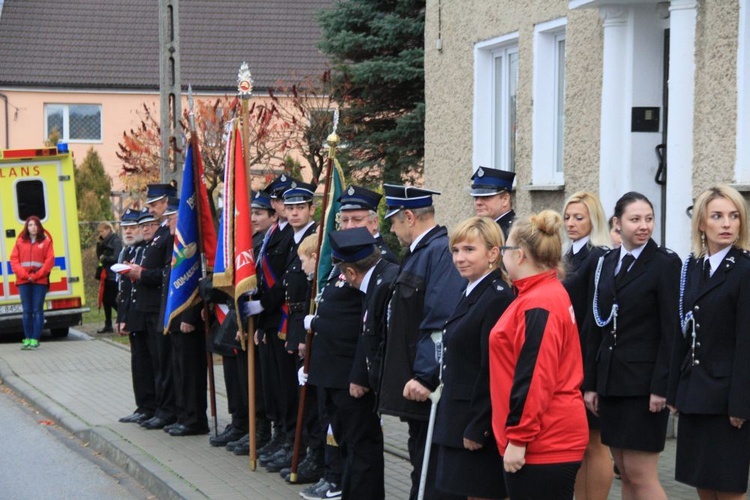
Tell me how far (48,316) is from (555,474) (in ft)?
52.4

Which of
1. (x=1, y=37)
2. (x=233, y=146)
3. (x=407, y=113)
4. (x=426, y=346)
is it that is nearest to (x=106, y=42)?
(x=1, y=37)

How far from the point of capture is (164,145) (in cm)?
1550

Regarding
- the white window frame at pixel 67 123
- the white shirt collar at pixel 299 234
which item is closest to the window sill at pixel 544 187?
the white shirt collar at pixel 299 234

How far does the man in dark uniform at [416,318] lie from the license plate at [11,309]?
14.2 metres

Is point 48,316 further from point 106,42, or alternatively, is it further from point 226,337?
point 106,42

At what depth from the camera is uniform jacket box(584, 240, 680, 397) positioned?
6.17 metres

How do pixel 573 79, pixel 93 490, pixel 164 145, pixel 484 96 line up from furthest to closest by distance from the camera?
1. pixel 164 145
2. pixel 484 96
3. pixel 573 79
4. pixel 93 490

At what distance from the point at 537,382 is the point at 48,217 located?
53.8 feet

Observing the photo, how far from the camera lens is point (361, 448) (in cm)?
715

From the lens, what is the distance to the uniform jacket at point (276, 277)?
29.1ft

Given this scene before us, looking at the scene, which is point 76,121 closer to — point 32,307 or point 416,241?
point 32,307

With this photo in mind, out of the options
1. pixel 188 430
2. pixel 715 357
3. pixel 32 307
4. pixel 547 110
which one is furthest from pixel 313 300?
pixel 32 307

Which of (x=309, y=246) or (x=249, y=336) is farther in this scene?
(x=249, y=336)

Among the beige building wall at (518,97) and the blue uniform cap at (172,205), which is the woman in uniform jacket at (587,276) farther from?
the blue uniform cap at (172,205)
